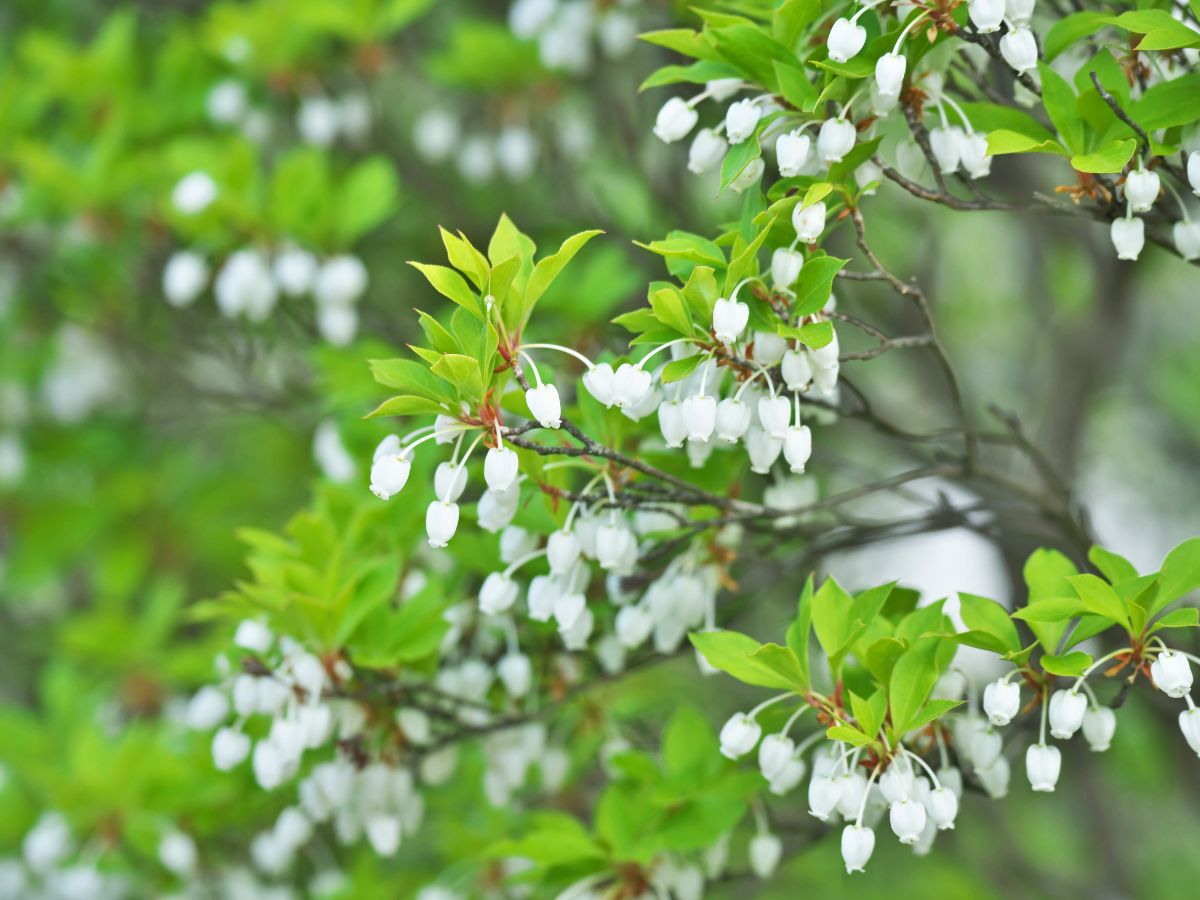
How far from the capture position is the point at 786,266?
1.88 meters

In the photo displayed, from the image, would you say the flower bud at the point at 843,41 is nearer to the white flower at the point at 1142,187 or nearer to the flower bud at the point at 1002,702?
the white flower at the point at 1142,187

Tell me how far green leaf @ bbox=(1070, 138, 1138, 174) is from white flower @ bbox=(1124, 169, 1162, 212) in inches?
1.1

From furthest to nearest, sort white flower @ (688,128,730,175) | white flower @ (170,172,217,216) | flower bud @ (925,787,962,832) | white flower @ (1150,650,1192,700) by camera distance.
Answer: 1. white flower @ (170,172,217,216)
2. white flower @ (688,128,730,175)
3. flower bud @ (925,787,962,832)
4. white flower @ (1150,650,1192,700)

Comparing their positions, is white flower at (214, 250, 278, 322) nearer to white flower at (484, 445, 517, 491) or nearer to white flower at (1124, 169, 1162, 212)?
white flower at (484, 445, 517, 491)

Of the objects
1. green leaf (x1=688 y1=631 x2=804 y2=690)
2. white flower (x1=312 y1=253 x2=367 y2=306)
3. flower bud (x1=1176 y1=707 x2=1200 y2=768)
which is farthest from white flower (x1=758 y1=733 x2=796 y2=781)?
white flower (x1=312 y1=253 x2=367 y2=306)

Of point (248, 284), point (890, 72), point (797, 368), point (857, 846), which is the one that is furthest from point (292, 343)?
point (857, 846)

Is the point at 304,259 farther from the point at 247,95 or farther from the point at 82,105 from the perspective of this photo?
the point at 82,105

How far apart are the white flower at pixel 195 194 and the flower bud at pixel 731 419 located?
6.10ft

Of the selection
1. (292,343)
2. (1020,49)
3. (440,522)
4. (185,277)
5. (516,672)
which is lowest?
(292,343)

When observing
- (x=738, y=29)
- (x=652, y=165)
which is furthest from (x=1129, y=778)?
(x=738, y=29)

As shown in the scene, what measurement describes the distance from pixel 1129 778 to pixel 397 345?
10.5 ft

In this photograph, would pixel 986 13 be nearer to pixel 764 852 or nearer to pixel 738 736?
pixel 738 736

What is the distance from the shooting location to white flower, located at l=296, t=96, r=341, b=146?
380cm

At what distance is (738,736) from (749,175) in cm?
90
